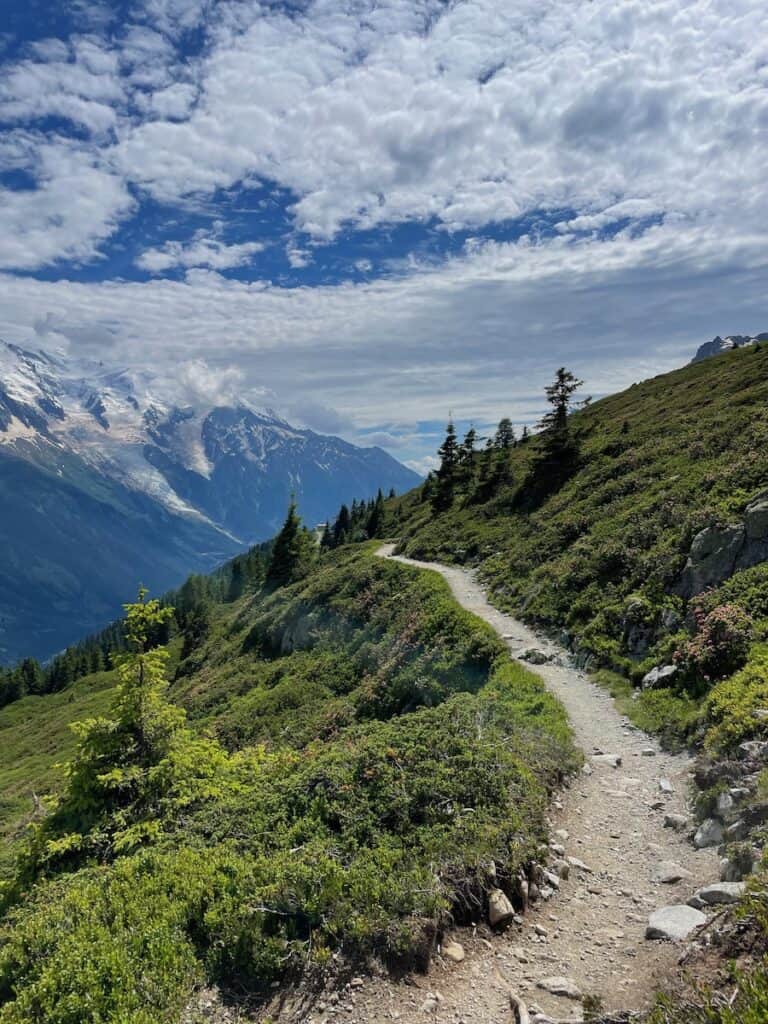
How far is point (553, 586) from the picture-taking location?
2747 centimetres

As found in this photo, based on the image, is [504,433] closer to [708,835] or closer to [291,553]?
[291,553]

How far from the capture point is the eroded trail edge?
643cm

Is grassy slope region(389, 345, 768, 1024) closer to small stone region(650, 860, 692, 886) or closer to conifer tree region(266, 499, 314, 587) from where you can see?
small stone region(650, 860, 692, 886)

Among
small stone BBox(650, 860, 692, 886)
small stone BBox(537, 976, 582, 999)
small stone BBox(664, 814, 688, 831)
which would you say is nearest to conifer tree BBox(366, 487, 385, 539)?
small stone BBox(664, 814, 688, 831)

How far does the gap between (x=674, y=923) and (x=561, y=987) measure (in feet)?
6.19

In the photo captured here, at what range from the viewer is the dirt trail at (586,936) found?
21.0 ft

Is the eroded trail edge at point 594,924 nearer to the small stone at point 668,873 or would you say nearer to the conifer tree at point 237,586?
the small stone at point 668,873

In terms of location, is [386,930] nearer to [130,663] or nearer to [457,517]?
[130,663]

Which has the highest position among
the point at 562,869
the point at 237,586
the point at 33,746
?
the point at 562,869

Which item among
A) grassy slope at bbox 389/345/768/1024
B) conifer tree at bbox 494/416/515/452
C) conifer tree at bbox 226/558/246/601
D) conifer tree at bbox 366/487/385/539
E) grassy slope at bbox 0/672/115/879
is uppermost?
Result: conifer tree at bbox 494/416/515/452

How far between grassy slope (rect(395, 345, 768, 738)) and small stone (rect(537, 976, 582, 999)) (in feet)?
29.4

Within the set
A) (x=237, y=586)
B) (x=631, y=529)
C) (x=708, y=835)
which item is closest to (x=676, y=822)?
(x=708, y=835)

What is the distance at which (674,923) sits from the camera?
282 inches

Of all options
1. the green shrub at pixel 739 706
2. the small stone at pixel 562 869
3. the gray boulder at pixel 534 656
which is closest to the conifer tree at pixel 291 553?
the gray boulder at pixel 534 656
